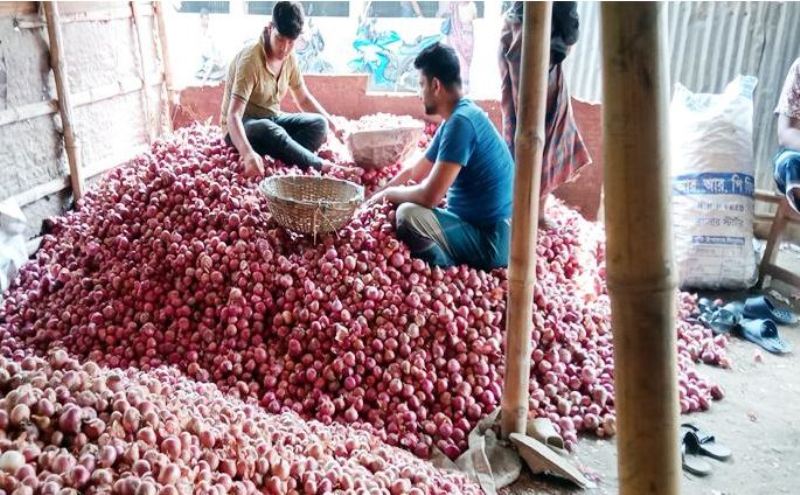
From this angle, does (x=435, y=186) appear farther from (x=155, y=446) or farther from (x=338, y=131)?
(x=155, y=446)

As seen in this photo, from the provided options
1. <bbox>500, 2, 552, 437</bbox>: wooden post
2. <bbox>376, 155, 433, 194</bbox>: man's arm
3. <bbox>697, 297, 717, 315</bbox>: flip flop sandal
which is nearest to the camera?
<bbox>500, 2, 552, 437</bbox>: wooden post

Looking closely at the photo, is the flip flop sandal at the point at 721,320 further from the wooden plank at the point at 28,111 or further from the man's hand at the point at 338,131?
the wooden plank at the point at 28,111

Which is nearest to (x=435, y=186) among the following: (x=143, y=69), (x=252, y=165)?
(x=252, y=165)

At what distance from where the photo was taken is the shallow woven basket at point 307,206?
2992 mm

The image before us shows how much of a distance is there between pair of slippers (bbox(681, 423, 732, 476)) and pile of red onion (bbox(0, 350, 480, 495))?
0.97 metres

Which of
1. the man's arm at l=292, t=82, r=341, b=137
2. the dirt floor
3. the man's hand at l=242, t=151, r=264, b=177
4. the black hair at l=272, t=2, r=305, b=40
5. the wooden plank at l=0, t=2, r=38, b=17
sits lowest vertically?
the dirt floor

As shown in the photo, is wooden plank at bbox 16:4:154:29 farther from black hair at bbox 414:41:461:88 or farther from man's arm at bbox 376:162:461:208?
man's arm at bbox 376:162:461:208

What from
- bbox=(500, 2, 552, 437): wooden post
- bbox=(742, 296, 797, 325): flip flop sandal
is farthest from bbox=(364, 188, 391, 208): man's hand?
bbox=(742, 296, 797, 325): flip flop sandal

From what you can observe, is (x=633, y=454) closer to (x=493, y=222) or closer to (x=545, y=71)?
(x=545, y=71)

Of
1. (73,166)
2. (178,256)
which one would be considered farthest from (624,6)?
(73,166)

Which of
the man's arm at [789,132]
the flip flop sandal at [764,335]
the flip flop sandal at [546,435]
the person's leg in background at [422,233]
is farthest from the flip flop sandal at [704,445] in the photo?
the man's arm at [789,132]

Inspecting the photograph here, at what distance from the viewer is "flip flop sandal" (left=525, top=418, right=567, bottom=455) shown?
258cm

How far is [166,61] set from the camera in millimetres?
5324

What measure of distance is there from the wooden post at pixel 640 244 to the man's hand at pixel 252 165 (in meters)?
2.89
